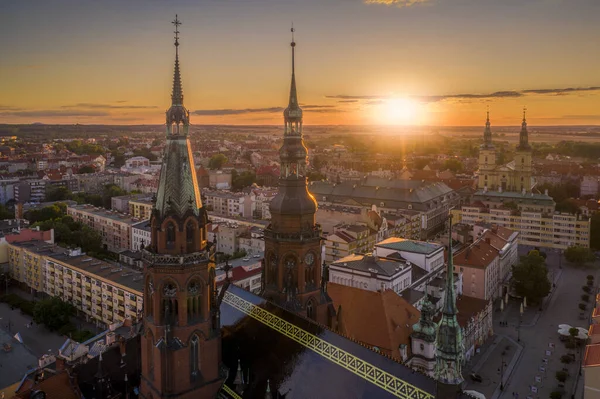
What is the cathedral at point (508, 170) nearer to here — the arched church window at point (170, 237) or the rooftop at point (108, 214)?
the rooftop at point (108, 214)

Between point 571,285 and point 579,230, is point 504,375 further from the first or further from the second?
point 579,230

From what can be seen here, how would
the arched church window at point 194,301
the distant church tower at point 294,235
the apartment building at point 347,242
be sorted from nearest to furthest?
1. the arched church window at point 194,301
2. the distant church tower at point 294,235
3. the apartment building at point 347,242

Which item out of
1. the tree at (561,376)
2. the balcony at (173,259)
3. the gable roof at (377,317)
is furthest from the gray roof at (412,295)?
the balcony at (173,259)

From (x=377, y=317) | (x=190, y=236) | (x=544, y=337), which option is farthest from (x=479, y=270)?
(x=190, y=236)

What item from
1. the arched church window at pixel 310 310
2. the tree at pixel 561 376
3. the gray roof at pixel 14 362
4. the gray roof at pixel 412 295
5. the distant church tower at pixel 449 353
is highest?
the distant church tower at pixel 449 353

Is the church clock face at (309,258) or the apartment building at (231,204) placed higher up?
the church clock face at (309,258)

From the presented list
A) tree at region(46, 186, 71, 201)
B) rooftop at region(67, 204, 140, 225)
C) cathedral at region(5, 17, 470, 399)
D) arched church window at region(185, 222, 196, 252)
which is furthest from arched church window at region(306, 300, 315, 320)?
tree at region(46, 186, 71, 201)
